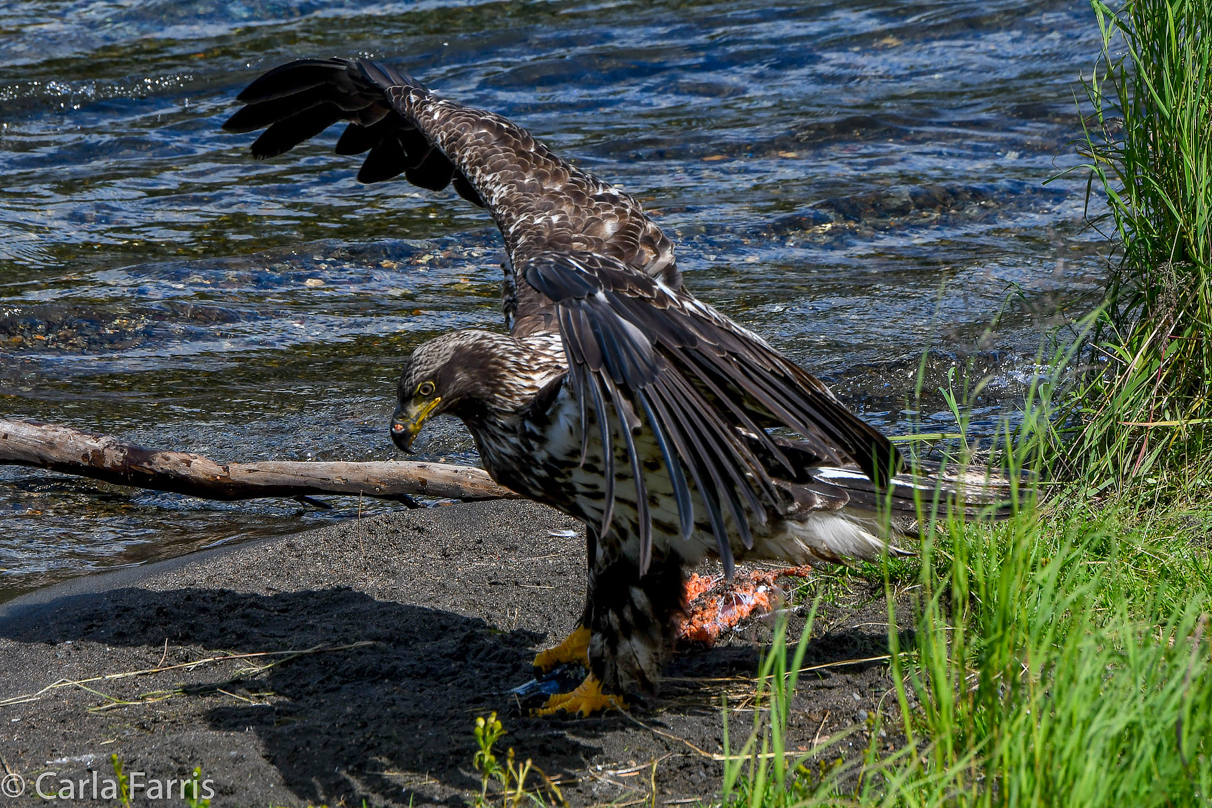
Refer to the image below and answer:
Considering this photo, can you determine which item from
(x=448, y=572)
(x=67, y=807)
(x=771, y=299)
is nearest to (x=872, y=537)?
(x=448, y=572)

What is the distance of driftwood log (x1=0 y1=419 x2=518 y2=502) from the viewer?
4.92m

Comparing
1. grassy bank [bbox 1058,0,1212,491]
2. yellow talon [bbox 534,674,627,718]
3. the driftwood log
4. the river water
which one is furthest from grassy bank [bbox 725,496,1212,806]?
the driftwood log

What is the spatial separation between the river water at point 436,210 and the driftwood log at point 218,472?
1.10 feet

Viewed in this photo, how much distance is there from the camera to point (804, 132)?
11.3 metres

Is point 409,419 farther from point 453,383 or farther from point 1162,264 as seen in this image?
point 1162,264

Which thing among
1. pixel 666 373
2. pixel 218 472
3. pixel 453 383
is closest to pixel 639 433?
pixel 666 373

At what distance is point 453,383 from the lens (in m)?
3.49

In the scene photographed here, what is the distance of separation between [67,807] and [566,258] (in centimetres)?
181

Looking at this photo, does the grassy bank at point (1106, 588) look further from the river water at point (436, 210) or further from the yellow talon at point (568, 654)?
the yellow talon at point (568, 654)

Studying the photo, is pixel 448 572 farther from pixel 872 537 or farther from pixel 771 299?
pixel 771 299

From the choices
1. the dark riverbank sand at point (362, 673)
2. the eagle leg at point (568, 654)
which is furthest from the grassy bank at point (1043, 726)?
the eagle leg at point (568, 654)

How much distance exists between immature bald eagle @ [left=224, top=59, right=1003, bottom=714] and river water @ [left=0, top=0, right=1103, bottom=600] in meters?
0.72

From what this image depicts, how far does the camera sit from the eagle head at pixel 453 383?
3479 millimetres

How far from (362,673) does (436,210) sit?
6781 millimetres
